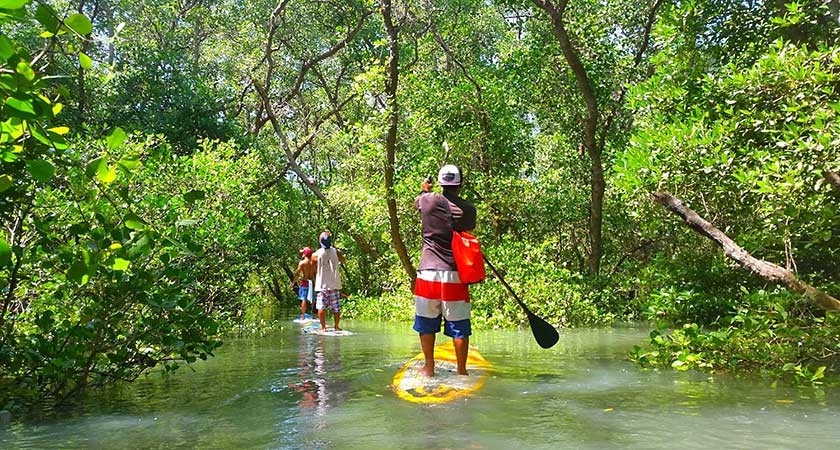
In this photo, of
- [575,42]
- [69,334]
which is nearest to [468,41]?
[575,42]

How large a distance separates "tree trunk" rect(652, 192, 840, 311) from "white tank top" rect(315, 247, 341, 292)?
727 cm

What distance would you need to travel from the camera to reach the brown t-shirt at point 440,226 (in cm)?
657

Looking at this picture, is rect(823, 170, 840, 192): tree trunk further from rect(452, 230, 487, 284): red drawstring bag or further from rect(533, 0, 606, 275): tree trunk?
rect(533, 0, 606, 275): tree trunk

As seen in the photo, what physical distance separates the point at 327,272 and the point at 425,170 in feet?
15.6

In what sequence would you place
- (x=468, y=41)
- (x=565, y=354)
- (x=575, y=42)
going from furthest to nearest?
(x=468, y=41), (x=575, y=42), (x=565, y=354)

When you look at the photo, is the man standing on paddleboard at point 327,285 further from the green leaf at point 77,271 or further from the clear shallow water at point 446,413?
the green leaf at point 77,271

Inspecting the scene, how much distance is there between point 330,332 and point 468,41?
556 inches

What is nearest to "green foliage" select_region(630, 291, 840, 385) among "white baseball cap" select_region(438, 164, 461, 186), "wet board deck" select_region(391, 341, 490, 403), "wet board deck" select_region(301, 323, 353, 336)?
"wet board deck" select_region(391, 341, 490, 403)

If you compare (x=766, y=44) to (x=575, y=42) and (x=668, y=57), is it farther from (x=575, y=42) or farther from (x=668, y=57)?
(x=575, y=42)

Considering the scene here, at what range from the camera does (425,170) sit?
1664 cm

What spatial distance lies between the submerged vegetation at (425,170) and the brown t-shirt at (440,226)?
2011 mm

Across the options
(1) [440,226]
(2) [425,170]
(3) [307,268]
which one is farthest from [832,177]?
(3) [307,268]

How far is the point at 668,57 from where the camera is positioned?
30.7 ft

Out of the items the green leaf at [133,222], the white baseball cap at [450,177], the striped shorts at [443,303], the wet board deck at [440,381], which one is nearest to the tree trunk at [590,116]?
the white baseball cap at [450,177]
